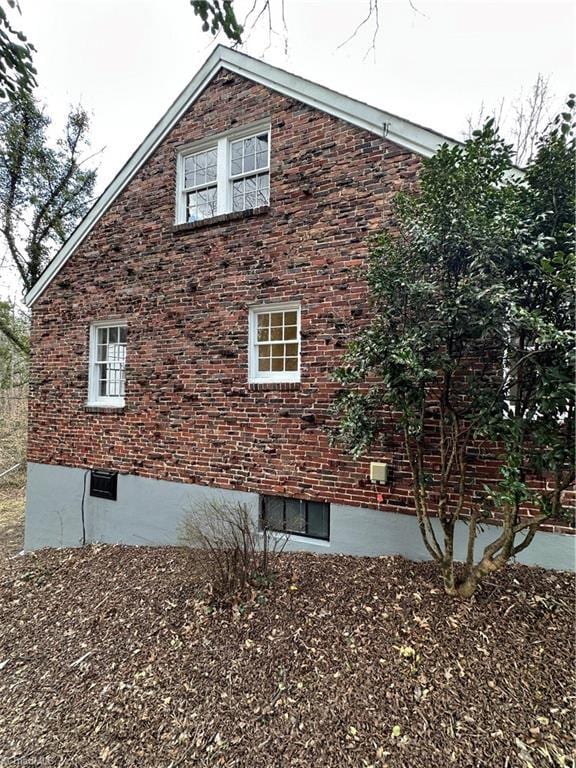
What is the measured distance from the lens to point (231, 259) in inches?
244

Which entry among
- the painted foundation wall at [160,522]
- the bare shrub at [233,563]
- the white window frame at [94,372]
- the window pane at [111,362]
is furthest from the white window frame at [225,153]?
the bare shrub at [233,563]

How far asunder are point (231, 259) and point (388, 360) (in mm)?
3750

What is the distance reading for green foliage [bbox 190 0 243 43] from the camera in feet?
9.37

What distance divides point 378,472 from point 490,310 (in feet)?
8.01

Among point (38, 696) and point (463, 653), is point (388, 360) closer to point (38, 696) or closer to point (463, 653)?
point (463, 653)

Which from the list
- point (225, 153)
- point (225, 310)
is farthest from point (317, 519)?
point (225, 153)

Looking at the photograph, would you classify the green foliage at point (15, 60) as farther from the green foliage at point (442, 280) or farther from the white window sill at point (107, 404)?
the white window sill at point (107, 404)

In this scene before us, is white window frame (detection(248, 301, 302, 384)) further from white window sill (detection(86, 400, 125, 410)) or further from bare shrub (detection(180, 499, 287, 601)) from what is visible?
white window sill (detection(86, 400, 125, 410))

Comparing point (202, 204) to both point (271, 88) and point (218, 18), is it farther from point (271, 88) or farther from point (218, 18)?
point (218, 18)

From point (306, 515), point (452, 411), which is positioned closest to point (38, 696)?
point (306, 515)

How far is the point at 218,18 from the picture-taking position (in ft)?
9.67

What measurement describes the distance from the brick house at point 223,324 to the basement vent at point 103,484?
1.6 inches

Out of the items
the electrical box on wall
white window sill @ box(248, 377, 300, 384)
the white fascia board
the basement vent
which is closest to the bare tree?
the white fascia board

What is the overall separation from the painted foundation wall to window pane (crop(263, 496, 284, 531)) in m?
0.17
